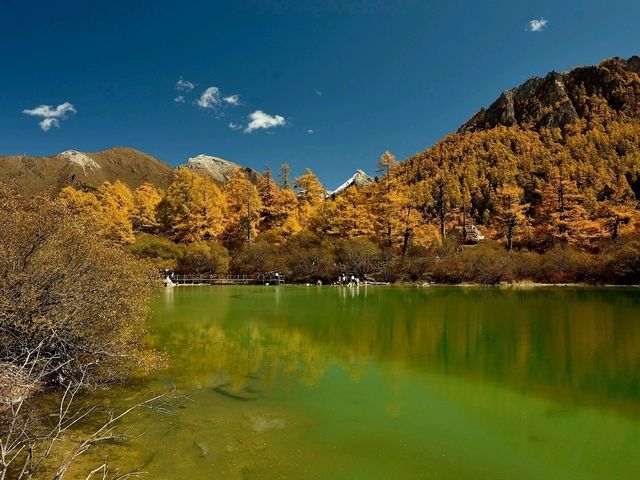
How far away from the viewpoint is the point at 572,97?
96.6 m

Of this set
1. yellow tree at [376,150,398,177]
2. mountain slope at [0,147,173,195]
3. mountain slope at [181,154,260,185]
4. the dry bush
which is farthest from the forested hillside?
mountain slope at [181,154,260,185]

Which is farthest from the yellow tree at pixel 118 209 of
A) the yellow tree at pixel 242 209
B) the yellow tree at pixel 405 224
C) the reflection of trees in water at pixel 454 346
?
the reflection of trees in water at pixel 454 346

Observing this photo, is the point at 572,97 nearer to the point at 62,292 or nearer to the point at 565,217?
the point at 565,217

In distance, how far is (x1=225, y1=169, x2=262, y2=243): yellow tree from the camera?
2196 inches

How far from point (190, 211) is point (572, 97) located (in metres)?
88.6

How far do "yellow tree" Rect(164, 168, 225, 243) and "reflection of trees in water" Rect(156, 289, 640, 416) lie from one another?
30614 mm

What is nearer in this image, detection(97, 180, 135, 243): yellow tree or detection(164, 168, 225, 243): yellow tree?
detection(97, 180, 135, 243): yellow tree

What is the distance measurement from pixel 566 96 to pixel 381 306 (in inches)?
3588

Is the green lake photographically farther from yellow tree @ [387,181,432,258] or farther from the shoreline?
yellow tree @ [387,181,432,258]

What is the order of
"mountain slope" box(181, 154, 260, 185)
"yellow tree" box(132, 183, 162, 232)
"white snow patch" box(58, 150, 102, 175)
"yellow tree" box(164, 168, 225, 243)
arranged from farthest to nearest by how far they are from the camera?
"mountain slope" box(181, 154, 260, 185)
"white snow patch" box(58, 150, 102, 175)
"yellow tree" box(132, 183, 162, 232)
"yellow tree" box(164, 168, 225, 243)

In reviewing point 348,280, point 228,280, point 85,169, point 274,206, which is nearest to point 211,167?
point 85,169

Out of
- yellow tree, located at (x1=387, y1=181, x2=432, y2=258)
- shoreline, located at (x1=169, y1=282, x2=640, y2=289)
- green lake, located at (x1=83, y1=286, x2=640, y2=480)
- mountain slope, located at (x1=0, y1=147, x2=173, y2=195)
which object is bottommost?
green lake, located at (x1=83, y1=286, x2=640, y2=480)

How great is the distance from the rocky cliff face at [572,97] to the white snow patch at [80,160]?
132 meters

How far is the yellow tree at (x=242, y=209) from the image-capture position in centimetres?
5578
